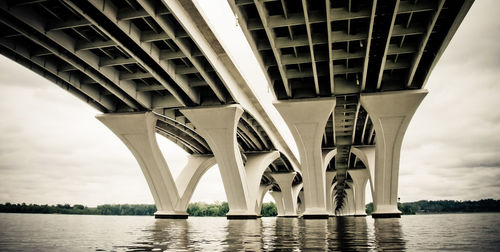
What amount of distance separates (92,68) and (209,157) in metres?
22.8

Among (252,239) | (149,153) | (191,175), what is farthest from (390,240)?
(191,175)

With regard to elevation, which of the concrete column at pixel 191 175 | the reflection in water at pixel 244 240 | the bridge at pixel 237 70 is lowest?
the reflection in water at pixel 244 240

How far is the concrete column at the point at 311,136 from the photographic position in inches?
1068

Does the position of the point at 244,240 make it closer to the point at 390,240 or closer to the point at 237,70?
the point at 390,240

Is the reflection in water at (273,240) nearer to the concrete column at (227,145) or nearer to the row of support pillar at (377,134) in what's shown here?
the row of support pillar at (377,134)

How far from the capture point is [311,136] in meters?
28.7

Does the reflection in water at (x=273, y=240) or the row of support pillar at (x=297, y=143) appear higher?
the row of support pillar at (x=297, y=143)

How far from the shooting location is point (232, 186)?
31.0 metres

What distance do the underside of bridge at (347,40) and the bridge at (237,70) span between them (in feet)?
0.23

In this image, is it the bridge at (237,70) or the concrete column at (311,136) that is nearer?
the bridge at (237,70)

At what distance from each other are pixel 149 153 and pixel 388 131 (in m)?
18.7

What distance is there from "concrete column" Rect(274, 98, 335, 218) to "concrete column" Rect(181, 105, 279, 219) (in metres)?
4.02

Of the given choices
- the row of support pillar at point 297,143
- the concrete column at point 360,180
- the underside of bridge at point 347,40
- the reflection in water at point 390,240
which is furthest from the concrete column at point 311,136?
the concrete column at point 360,180

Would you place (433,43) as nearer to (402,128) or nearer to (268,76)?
(402,128)
